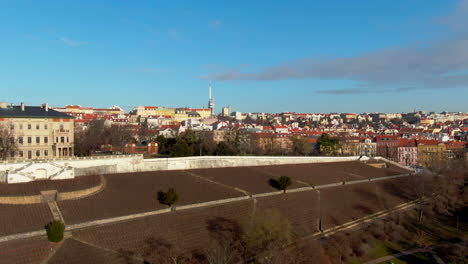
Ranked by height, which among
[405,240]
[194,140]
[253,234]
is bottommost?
[405,240]

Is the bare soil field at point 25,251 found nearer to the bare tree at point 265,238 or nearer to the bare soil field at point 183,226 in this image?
the bare soil field at point 183,226

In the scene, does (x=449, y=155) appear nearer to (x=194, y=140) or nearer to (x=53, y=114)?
(x=194, y=140)

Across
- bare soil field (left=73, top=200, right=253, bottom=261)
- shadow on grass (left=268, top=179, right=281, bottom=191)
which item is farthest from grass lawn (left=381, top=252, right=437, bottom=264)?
shadow on grass (left=268, top=179, right=281, bottom=191)

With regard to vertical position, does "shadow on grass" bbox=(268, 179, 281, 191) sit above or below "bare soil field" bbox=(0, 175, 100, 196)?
below

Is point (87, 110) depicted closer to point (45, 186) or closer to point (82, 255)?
point (45, 186)

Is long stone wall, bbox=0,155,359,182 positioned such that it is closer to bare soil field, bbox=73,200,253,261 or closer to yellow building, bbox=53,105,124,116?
bare soil field, bbox=73,200,253,261

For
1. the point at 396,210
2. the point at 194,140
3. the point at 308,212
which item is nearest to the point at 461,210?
the point at 396,210

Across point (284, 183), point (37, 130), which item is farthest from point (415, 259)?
point (37, 130)
